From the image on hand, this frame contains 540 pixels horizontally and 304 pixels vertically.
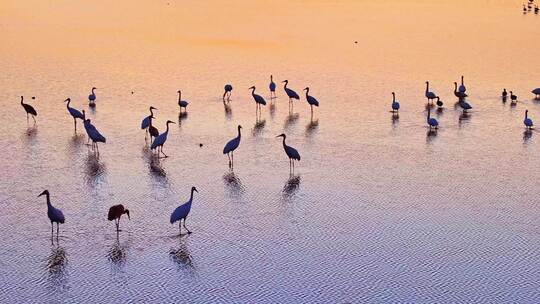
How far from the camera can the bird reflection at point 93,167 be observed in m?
21.4

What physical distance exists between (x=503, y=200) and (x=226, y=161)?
6.54 m

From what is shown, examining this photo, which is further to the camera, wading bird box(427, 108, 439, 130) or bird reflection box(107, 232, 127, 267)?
wading bird box(427, 108, 439, 130)

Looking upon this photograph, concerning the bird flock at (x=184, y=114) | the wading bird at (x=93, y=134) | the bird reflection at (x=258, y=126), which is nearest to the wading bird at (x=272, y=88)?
the bird flock at (x=184, y=114)

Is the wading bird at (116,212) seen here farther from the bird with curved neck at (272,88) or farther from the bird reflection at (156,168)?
the bird with curved neck at (272,88)

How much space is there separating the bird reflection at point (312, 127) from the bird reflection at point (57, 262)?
1050 centimetres

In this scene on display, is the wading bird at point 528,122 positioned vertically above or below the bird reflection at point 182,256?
above

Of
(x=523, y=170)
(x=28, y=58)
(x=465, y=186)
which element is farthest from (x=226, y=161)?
(x=28, y=58)

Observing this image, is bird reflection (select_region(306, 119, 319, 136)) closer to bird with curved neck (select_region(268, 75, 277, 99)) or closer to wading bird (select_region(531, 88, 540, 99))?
bird with curved neck (select_region(268, 75, 277, 99))

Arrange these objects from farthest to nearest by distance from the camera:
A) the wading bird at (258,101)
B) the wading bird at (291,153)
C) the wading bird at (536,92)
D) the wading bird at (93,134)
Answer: the wading bird at (536,92)
the wading bird at (258,101)
the wading bird at (93,134)
the wading bird at (291,153)

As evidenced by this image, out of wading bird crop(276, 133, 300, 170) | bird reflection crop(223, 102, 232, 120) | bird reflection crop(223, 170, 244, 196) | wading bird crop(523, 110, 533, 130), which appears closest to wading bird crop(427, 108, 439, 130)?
wading bird crop(523, 110, 533, 130)

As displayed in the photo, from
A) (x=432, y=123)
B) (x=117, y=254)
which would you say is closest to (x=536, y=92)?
(x=432, y=123)

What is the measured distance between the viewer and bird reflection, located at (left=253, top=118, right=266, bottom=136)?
85.3 ft

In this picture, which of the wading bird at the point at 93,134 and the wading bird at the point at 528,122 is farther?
the wading bird at the point at 528,122

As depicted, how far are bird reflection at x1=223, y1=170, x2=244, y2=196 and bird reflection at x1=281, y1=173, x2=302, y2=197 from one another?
939mm
